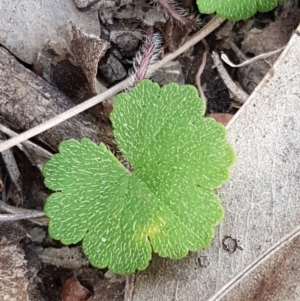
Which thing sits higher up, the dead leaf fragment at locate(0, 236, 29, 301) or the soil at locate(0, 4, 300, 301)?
the soil at locate(0, 4, 300, 301)

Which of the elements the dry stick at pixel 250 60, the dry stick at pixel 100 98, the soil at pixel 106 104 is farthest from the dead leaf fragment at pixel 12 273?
the dry stick at pixel 250 60

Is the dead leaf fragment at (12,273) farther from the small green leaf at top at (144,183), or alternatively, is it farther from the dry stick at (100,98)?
the dry stick at (100,98)

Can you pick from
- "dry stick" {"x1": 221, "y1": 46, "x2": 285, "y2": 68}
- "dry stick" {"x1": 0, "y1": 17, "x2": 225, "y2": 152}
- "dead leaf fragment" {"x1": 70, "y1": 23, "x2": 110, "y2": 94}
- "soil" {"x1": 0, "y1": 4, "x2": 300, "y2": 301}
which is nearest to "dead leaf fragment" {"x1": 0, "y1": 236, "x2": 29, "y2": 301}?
"soil" {"x1": 0, "y1": 4, "x2": 300, "y2": 301}

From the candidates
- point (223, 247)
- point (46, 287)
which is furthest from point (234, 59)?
point (46, 287)

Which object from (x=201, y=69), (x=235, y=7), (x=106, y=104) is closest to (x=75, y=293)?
(x=106, y=104)

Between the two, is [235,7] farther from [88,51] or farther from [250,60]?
[88,51]

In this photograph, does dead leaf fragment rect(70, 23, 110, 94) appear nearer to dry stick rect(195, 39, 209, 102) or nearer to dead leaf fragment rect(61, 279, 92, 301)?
dry stick rect(195, 39, 209, 102)

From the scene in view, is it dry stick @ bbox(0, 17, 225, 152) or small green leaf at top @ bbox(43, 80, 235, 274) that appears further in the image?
dry stick @ bbox(0, 17, 225, 152)
